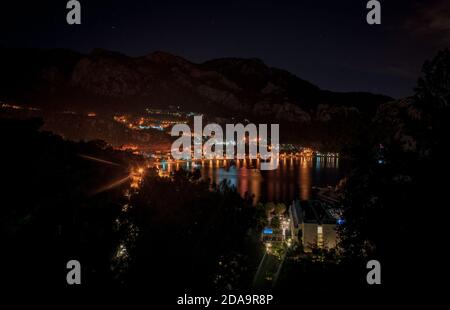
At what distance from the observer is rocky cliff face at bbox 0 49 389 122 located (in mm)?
62969

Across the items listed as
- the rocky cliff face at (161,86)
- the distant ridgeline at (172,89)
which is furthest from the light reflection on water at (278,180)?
the rocky cliff face at (161,86)

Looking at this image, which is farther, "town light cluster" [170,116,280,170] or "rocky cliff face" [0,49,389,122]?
"town light cluster" [170,116,280,170]

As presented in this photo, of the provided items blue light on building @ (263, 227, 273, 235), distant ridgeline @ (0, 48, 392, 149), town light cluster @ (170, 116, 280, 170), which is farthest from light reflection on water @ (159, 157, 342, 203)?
blue light on building @ (263, 227, 273, 235)

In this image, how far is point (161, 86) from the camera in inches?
3238

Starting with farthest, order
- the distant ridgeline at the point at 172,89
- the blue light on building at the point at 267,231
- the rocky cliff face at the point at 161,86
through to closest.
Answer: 1. the rocky cliff face at the point at 161,86
2. the distant ridgeline at the point at 172,89
3. the blue light on building at the point at 267,231

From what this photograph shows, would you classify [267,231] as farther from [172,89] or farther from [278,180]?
[172,89]

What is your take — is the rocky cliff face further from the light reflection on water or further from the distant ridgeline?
the light reflection on water

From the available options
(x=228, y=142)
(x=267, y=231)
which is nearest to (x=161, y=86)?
(x=228, y=142)

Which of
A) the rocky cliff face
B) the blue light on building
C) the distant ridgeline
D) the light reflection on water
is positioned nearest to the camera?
the blue light on building

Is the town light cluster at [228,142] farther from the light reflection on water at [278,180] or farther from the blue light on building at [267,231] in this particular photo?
the blue light on building at [267,231]

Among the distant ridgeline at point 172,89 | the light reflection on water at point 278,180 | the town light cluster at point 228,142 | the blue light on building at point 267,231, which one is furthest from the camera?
the town light cluster at point 228,142

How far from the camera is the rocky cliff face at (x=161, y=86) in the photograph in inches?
2479
